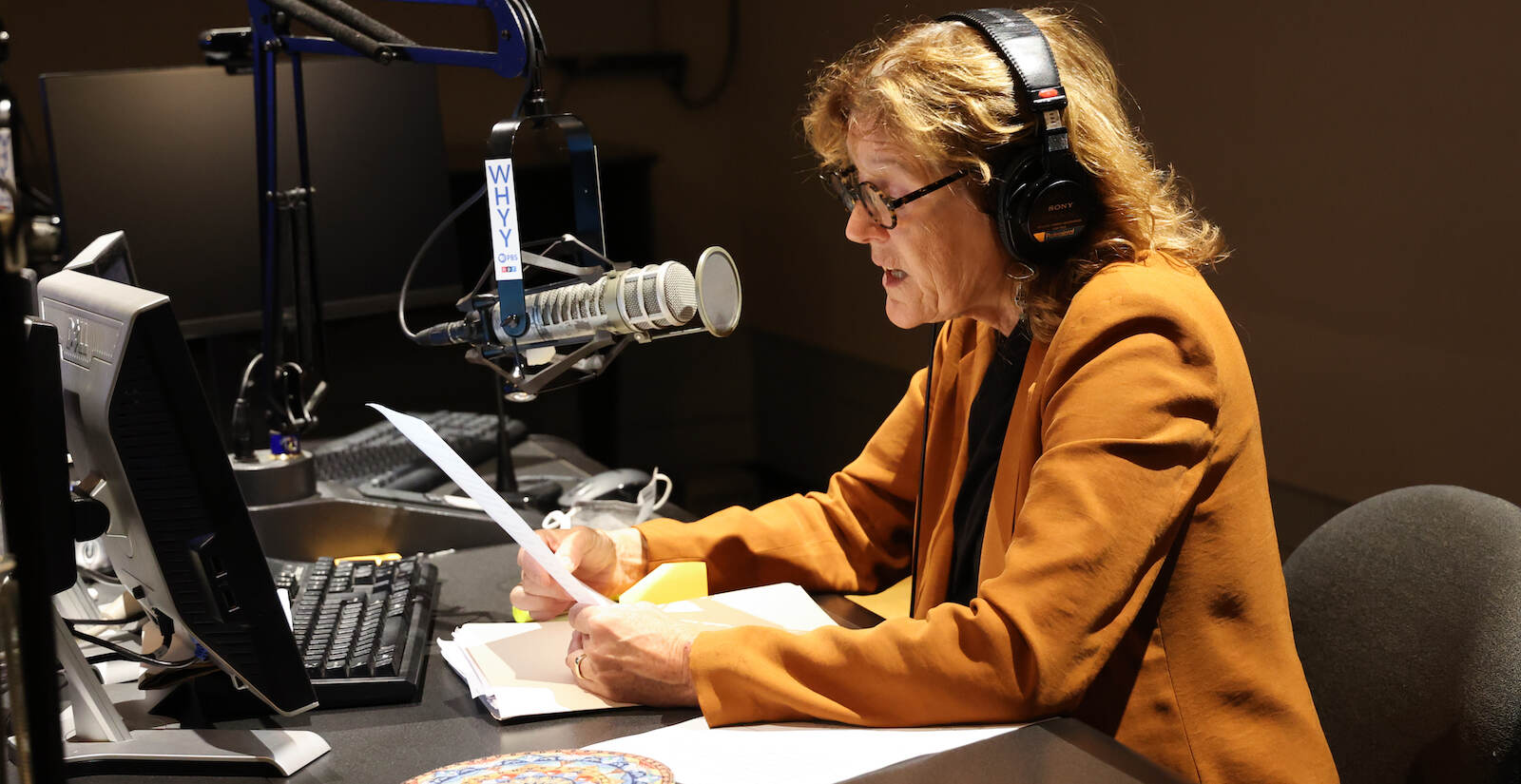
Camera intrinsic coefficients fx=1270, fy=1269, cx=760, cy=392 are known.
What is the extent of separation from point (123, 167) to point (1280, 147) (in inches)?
73.2

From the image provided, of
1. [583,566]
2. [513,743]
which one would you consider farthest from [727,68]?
[513,743]

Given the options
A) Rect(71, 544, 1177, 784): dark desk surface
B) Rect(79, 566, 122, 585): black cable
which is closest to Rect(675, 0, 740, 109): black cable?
Rect(79, 566, 122, 585): black cable

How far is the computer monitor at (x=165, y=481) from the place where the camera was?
2.98ft

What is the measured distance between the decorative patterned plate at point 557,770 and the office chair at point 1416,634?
2.24ft

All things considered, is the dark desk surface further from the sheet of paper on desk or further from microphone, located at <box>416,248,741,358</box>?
microphone, located at <box>416,248,741,358</box>

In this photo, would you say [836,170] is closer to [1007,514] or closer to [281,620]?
[1007,514]

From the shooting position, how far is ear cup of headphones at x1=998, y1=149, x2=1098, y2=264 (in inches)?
43.8

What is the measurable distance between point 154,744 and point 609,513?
68 cm

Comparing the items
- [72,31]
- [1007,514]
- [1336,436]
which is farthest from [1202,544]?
[72,31]

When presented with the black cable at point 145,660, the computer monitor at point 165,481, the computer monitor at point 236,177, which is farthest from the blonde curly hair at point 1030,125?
the computer monitor at point 236,177

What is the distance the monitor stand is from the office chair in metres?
0.94

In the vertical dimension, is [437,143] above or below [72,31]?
below

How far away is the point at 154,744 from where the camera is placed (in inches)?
40.1

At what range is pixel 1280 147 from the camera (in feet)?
6.83
